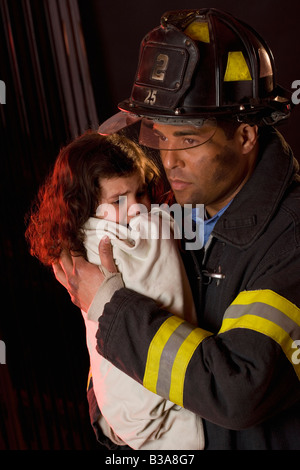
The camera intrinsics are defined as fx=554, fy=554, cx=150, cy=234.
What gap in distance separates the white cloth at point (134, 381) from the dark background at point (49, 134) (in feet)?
3.18

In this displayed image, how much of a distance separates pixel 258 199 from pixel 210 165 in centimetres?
24

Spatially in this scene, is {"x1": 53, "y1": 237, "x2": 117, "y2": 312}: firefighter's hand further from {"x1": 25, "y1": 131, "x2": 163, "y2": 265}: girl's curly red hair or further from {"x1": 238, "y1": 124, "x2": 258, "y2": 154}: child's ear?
{"x1": 238, "y1": 124, "x2": 258, "y2": 154}: child's ear

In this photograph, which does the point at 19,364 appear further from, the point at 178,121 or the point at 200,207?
the point at 178,121

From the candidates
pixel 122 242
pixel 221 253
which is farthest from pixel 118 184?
pixel 221 253

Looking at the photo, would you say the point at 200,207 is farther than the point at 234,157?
Yes

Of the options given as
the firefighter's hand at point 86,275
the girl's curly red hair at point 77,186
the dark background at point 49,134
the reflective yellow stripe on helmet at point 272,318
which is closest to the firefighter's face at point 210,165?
the girl's curly red hair at point 77,186

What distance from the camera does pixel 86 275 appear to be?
6.91 ft

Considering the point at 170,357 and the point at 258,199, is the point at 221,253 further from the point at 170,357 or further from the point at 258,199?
the point at 170,357

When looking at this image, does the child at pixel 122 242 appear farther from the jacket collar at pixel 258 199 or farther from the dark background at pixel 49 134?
the dark background at pixel 49 134

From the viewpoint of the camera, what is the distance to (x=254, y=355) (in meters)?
1.69
